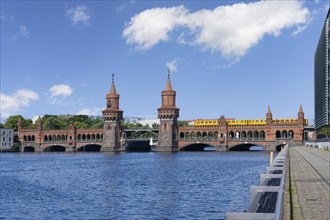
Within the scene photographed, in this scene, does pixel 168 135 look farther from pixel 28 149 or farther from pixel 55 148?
pixel 28 149

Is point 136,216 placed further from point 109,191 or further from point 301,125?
point 301,125

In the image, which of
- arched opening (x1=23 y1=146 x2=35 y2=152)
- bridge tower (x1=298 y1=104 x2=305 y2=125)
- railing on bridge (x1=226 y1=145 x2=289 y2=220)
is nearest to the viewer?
railing on bridge (x1=226 y1=145 x2=289 y2=220)

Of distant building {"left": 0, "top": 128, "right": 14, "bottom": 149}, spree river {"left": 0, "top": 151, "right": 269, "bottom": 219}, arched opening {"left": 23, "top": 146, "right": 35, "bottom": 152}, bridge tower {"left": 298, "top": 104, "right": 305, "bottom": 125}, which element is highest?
bridge tower {"left": 298, "top": 104, "right": 305, "bottom": 125}

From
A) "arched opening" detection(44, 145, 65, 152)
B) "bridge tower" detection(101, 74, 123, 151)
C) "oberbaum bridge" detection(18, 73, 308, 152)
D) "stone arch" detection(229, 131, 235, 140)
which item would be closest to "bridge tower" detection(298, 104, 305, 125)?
"oberbaum bridge" detection(18, 73, 308, 152)

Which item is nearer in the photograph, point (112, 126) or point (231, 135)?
point (112, 126)

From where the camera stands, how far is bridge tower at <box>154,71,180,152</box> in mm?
157375

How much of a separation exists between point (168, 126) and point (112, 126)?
837 inches

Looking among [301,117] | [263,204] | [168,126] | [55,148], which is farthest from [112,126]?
[263,204]

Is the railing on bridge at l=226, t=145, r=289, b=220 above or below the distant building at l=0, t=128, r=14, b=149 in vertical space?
below

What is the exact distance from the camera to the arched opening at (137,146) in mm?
173000

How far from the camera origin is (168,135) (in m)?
159

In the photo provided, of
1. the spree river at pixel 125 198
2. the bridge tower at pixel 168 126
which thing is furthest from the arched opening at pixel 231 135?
the spree river at pixel 125 198

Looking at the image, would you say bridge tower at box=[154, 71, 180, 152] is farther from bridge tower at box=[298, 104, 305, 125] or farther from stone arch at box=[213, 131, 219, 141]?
bridge tower at box=[298, 104, 305, 125]

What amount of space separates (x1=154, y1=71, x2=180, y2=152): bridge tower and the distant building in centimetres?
6353
